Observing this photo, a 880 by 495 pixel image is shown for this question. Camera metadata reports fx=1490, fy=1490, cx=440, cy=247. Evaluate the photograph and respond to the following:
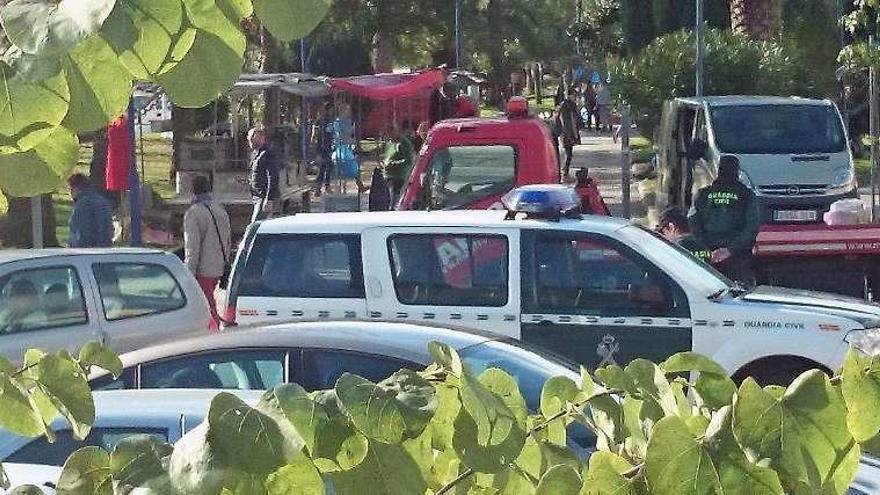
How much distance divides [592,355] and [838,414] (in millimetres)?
7075

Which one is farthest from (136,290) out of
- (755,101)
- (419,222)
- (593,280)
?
(755,101)

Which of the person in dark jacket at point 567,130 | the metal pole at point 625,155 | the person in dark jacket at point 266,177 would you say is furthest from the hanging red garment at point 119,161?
the person in dark jacket at point 567,130

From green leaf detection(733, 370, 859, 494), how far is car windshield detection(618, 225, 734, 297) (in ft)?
23.1

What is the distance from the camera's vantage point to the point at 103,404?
5.46 meters

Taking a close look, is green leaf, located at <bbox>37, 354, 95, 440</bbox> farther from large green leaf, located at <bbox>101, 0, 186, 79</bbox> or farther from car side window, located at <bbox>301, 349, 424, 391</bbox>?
car side window, located at <bbox>301, 349, 424, 391</bbox>

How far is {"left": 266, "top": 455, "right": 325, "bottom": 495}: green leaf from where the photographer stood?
1.68m

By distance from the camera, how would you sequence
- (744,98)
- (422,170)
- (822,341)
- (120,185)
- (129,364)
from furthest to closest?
(744,98) < (120,185) < (422,170) < (822,341) < (129,364)

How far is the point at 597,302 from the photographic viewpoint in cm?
882

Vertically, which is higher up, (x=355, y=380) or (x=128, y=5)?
(x=128, y=5)

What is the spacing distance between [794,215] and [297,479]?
51.2 ft

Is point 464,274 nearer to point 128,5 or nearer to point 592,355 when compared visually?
point 592,355

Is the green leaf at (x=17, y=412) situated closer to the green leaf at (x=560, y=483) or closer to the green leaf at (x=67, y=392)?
the green leaf at (x=67, y=392)

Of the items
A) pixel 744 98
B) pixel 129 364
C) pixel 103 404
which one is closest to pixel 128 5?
pixel 103 404

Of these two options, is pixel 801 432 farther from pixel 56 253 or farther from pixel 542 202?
pixel 56 253
